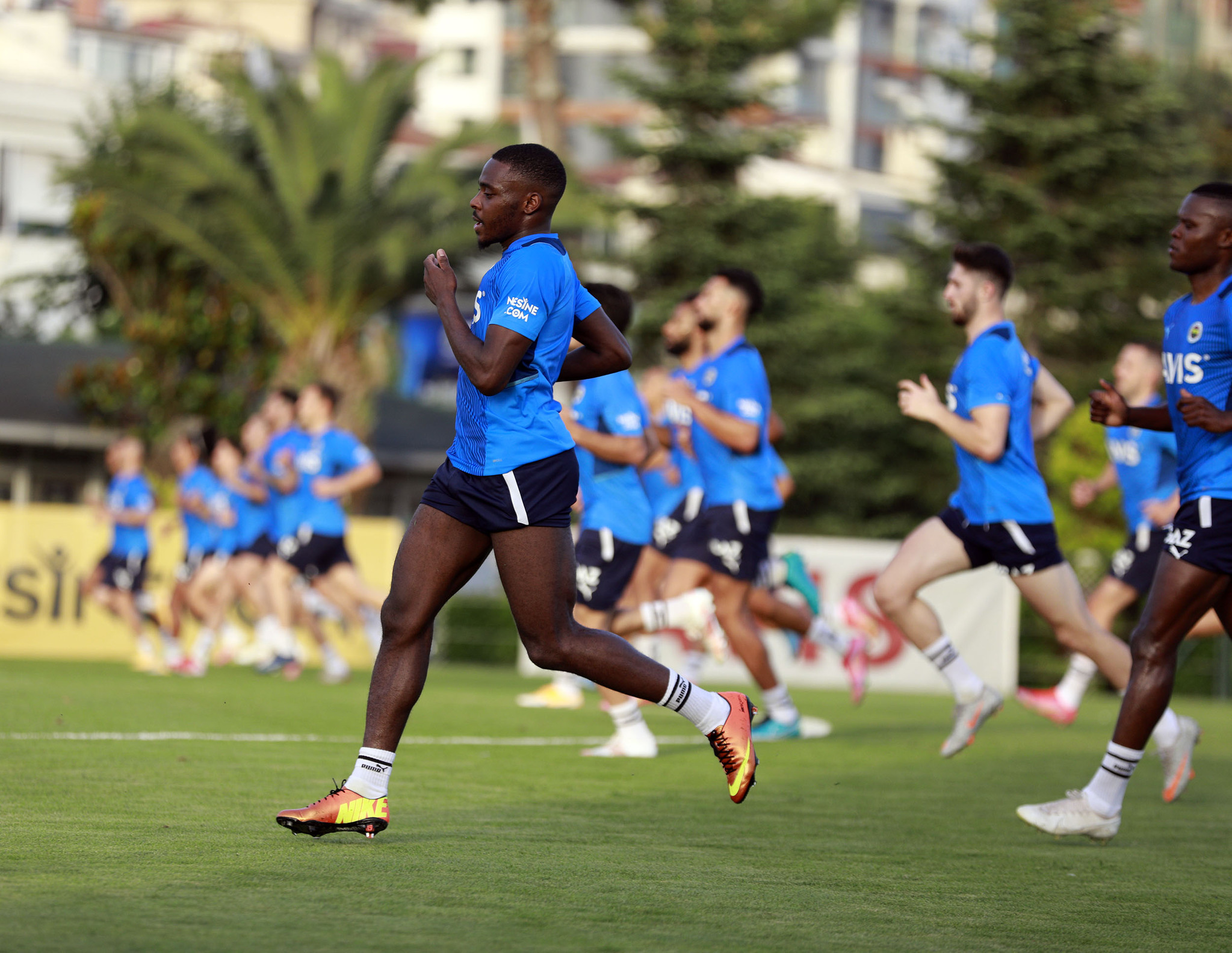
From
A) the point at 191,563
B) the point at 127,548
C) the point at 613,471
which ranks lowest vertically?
the point at 191,563

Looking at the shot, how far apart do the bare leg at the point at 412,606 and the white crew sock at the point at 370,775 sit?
0.03 metres

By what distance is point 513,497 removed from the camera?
5.62 m

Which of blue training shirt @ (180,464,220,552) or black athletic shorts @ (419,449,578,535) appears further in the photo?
blue training shirt @ (180,464,220,552)

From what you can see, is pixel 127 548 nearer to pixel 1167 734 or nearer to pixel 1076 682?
pixel 1076 682

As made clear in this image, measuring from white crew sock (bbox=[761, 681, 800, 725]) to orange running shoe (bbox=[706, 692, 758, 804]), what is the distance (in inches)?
170

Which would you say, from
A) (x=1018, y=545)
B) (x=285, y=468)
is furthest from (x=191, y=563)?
(x=1018, y=545)

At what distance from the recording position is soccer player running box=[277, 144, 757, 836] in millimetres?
5590

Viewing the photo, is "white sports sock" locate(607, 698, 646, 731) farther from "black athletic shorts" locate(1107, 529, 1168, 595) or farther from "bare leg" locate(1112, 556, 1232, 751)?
"black athletic shorts" locate(1107, 529, 1168, 595)

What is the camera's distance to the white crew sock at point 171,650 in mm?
15586

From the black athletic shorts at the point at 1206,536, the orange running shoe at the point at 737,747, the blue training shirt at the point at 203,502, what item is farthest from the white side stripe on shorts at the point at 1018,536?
the blue training shirt at the point at 203,502

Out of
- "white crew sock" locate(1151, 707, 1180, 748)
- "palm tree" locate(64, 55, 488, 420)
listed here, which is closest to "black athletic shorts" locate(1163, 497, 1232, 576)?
"white crew sock" locate(1151, 707, 1180, 748)

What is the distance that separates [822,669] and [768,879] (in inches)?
517

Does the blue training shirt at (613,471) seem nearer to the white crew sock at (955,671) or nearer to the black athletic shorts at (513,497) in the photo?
the white crew sock at (955,671)

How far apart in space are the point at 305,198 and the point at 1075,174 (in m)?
14.5
